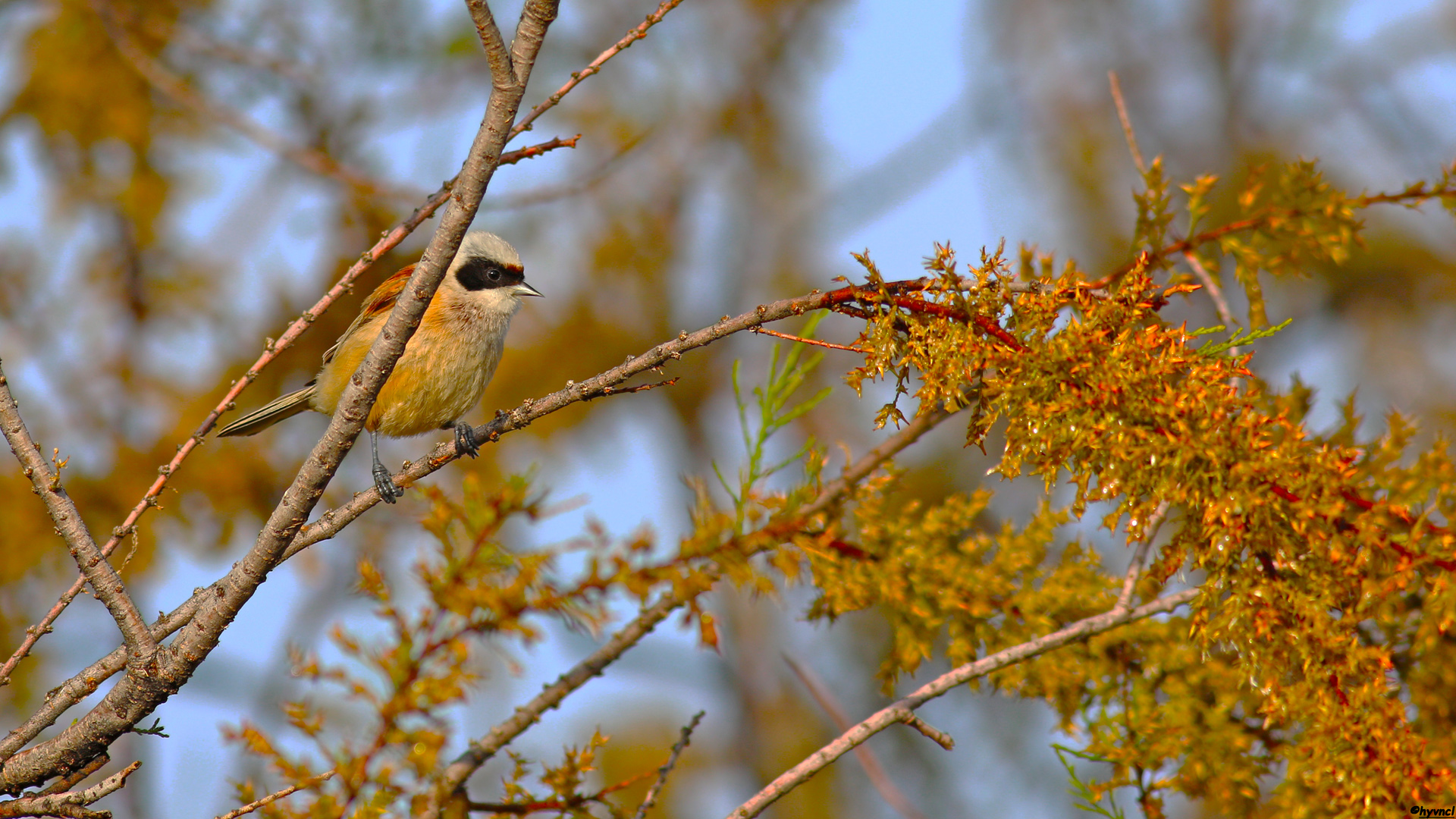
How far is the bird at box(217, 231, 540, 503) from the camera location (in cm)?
469

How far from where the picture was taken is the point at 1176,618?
282cm

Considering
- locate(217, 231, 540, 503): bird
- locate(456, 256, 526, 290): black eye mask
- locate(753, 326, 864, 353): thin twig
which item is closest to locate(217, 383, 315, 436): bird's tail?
locate(217, 231, 540, 503): bird

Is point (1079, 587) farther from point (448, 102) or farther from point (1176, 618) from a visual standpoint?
point (448, 102)

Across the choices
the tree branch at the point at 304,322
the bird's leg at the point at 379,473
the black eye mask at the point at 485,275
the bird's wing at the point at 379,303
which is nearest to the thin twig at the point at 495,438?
the tree branch at the point at 304,322

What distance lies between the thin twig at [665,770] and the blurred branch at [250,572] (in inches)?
39.1

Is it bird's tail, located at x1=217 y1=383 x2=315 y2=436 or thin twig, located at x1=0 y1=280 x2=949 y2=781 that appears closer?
thin twig, located at x1=0 y1=280 x2=949 y2=781

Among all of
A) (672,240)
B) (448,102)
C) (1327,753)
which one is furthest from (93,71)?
(1327,753)

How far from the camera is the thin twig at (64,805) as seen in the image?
1922 millimetres

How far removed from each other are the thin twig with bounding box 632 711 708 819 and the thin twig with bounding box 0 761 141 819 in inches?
41.6

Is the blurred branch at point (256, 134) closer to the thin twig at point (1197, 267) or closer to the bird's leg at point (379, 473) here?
the bird's leg at point (379, 473)

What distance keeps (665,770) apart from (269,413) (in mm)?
3871

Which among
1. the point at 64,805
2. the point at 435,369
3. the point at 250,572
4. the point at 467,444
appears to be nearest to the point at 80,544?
the point at 250,572

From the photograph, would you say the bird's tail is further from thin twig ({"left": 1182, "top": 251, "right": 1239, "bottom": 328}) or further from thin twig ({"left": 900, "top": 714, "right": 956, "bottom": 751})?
thin twig ({"left": 1182, "top": 251, "right": 1239, "bottom": 328})

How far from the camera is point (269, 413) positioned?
5.48 metres
